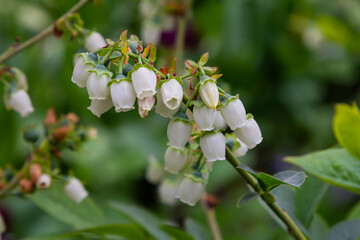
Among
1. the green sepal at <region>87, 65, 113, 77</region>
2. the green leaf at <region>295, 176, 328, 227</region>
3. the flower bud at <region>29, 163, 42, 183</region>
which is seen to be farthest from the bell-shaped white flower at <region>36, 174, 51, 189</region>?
the green leaf at <region>295, 176, 328, 227</region>

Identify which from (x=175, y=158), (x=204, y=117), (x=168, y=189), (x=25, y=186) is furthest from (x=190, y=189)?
(x=168, y=189)

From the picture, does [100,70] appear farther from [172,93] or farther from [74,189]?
[74,189]

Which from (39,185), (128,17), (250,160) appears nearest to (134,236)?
(39,185)

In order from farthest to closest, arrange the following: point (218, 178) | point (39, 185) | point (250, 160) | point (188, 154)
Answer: point (250, 160) → point (218, 178) → point (39, 185) → point (188, 154)

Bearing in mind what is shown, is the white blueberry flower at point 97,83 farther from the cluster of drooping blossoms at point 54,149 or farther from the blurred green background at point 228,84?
the blurred green background at point 228,84

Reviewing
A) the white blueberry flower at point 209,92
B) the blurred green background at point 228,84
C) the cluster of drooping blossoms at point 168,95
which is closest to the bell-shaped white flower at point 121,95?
the cluster of drooping blossoms at point 168,95

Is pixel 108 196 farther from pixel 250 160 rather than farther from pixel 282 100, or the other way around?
pixel 282 100
